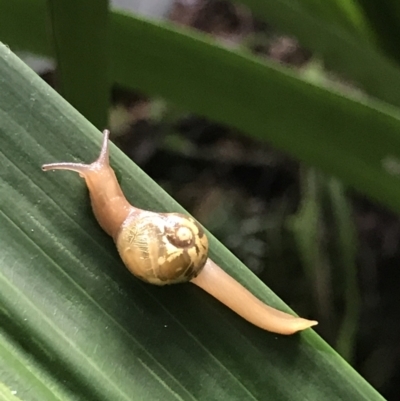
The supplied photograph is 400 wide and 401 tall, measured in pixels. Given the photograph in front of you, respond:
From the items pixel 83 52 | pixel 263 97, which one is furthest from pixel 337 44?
pixel 83 52

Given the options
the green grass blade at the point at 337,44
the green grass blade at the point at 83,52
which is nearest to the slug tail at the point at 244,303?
the green grass blade at the point at 83,52

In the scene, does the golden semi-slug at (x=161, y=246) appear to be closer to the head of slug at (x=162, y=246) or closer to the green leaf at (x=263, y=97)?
the head of slug at (x=162, y=246)

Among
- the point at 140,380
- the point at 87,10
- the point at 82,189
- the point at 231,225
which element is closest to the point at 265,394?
the point at 140,380

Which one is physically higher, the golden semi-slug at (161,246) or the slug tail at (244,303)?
the golden semi-slug at (161,246)

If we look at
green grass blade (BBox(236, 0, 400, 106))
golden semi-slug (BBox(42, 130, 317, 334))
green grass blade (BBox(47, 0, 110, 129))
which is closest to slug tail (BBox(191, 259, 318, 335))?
golden semi-slug (BBox(42, 130, 317, 334))

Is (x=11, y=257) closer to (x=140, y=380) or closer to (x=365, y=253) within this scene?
(x=140, y=380)

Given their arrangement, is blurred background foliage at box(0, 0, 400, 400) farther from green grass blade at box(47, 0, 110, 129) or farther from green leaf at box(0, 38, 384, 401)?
green leaf at box(0, 38, 384, 401)
